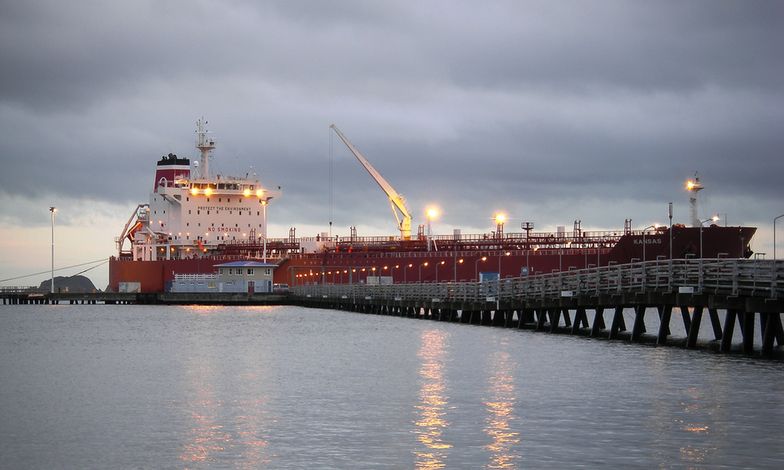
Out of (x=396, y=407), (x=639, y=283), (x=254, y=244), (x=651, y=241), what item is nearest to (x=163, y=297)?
(x=254, y=244)

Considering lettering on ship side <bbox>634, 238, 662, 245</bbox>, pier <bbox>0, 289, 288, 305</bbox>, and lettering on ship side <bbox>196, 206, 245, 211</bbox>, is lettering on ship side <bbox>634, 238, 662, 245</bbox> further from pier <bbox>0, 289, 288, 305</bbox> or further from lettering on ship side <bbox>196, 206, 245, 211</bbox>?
lettering on ship side <bbox>196, 206, 245, 211</bbox>

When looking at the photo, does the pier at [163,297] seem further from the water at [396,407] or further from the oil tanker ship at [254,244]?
the water at [396,407]

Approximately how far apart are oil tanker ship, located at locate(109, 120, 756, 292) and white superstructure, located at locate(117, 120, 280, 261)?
93 mm

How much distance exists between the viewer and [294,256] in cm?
11181

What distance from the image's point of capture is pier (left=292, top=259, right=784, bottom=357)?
3195 centimetres

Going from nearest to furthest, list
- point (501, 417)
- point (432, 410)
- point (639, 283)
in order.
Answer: point (501, 417) → point (432, 410) → point (639, 283)

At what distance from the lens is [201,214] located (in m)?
113

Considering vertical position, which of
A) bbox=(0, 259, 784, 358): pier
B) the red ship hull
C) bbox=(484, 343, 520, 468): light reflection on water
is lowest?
bbox=(484, 343, 520, 468): light reflection on water

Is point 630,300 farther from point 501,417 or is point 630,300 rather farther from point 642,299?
point 501,417

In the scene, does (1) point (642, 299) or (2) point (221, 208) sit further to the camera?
(2) point (221, 208)

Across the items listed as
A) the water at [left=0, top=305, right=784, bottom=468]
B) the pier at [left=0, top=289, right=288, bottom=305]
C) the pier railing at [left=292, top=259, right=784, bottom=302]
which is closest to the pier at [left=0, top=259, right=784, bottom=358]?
the pier railing at [left=292, top=259, right=784, bottom=302]

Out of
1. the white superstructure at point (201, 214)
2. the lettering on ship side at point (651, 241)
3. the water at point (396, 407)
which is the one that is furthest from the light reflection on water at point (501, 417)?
the white superstructure at point (201, 214)

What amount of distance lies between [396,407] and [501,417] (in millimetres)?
2733

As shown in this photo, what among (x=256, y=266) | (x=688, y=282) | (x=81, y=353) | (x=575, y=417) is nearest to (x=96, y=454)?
(x=575, y=417)
